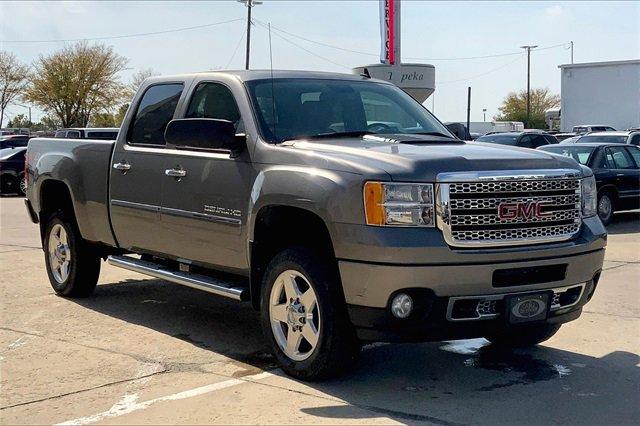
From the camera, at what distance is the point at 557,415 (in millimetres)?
4922

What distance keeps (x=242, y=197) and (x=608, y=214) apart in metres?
11.5

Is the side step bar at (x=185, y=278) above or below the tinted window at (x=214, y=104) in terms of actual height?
A: below

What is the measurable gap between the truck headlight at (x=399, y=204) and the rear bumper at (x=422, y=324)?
1.41ft

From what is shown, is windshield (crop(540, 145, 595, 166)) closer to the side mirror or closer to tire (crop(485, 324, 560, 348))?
tire (crop(485, 324, 560, 348))

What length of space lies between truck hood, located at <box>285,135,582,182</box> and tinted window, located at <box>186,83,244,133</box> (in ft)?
2.35

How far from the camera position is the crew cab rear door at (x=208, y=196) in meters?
6.00

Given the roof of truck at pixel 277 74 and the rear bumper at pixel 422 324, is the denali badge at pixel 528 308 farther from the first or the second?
the roof of truck at pixel 277 74

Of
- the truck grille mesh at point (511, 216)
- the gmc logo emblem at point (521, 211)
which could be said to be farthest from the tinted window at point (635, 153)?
the gmc logo emblem at point (521, 211)

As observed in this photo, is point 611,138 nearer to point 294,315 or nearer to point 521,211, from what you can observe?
point 521,211

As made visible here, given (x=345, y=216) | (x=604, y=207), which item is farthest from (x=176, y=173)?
(x=604, y=207)

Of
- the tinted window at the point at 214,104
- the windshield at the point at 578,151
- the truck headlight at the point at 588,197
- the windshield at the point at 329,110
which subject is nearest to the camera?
the truck headlight at the point at 588,197

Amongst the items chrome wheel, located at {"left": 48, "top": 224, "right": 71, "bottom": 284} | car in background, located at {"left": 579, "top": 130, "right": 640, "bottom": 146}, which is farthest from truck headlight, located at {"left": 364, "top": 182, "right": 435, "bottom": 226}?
car in background, located at {"left": 579, "top": 130, "right": 640, "bottom": 146}

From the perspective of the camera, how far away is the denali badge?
514 centimetres

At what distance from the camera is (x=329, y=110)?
6.42 metres
